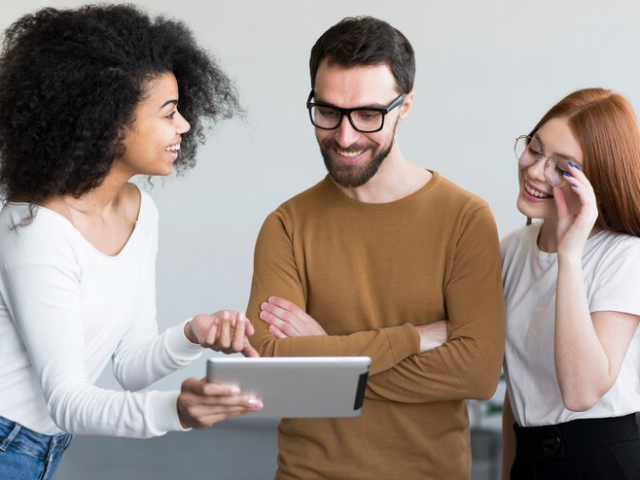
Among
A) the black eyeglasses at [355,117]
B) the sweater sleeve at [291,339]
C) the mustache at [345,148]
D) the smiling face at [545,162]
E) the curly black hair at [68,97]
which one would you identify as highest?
the curly black hair at [68,97]

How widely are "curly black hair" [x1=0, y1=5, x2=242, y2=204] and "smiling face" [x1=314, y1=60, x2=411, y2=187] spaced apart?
416 millimetres

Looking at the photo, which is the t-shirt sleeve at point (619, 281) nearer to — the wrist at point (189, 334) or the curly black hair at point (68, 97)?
the wrist at point (189, 334)

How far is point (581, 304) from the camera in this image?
6.84 feet

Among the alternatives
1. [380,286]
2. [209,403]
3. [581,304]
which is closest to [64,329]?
[209,403]

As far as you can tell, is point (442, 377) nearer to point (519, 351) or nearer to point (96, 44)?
point (519, 351)

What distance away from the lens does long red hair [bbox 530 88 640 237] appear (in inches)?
84.7

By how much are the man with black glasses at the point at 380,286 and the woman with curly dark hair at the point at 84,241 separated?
31 centimetres

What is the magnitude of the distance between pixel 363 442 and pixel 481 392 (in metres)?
0.30

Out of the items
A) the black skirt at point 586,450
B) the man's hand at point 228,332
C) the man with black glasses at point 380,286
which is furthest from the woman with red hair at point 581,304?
the man's hand at point 228,332

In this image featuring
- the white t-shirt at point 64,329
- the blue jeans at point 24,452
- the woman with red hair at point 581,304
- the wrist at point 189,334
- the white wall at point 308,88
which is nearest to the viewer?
the white t-shirt at point 64,329

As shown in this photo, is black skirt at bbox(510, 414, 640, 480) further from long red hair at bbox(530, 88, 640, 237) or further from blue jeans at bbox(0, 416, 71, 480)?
blue jeans at bbox(0, 416, 71, 480)

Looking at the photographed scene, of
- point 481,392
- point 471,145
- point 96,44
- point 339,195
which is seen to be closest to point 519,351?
point 481,392

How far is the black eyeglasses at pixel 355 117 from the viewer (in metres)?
2.30

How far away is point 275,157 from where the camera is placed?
5023mm
